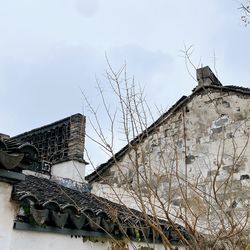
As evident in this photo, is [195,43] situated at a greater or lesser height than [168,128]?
lesser

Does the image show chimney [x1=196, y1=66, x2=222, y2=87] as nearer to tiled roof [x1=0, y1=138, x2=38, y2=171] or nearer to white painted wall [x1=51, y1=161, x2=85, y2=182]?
white painted wall [x1=51, y1=161, x2=85, y2=182]

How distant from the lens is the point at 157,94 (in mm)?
6965

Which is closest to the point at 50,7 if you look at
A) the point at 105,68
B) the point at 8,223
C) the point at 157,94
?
the point at 105,68

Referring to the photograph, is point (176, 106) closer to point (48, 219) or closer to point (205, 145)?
point (205, 145)

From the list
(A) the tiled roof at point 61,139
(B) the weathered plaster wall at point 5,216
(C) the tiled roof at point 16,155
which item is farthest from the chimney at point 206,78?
(B) the weathered plaster wall at point 5,216

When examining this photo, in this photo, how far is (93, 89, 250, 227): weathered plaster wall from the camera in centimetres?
945

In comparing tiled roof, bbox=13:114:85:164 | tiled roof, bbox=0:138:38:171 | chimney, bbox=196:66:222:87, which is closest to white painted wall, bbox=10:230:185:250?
tiled roof, bbox=0:138:38:171

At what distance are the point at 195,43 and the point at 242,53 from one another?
0.77 meters

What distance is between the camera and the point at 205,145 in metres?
10.3

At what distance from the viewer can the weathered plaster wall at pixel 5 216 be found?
4.47 m

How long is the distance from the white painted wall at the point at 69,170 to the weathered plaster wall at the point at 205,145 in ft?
2.73

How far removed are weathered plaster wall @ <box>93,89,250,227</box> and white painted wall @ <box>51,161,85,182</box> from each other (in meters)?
0.83

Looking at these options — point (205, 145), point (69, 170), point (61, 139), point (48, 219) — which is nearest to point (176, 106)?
point (205, 145)

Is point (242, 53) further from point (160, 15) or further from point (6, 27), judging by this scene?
point (6, 27)
